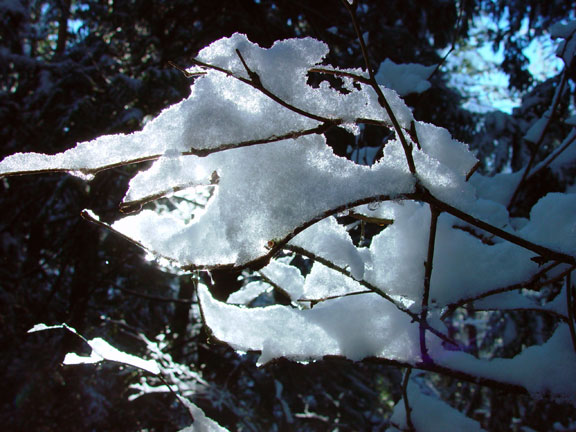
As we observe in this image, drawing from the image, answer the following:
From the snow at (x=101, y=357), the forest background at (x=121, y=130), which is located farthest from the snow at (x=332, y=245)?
the forest background at (x=121, y=130)

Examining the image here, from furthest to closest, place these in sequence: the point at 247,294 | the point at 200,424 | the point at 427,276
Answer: the point at 247,294 → the point at 200,424 → the point at 427,276

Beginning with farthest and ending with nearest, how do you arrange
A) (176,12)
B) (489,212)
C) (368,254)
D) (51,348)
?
1. (176,12)
2. (51,348)
3. (489,212)
4. (368,254)

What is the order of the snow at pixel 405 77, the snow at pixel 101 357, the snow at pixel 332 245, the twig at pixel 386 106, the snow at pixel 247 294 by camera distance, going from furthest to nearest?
1. the snow at pixel 405 77
2. the snow at pixel 247 294
3. the snow at pixel 101 357
4. the snow at pixel 332 245
5. the twig at pixel 386 106

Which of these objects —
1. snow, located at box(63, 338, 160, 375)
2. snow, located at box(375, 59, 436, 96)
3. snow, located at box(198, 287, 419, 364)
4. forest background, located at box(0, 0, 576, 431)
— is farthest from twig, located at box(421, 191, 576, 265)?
forest background, located at box(0, 0, 576, 431)

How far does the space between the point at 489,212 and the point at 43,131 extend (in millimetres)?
3991

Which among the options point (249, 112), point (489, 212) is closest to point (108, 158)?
point (249, 112)

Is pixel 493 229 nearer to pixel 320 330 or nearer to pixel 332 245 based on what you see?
pixel 332 245

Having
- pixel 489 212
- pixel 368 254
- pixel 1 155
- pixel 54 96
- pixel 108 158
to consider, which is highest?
pixel 54 96

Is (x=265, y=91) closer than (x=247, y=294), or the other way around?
(x=265, y=91)

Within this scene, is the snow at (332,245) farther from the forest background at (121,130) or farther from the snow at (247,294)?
the forest background at (121,130)

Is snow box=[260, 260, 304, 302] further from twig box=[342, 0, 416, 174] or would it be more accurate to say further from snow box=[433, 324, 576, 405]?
twig box=[342, 0, 416, 174]

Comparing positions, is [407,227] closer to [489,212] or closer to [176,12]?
[489,212]

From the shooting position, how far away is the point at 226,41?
54cm

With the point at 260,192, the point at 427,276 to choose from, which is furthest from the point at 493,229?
the point at 260,192
